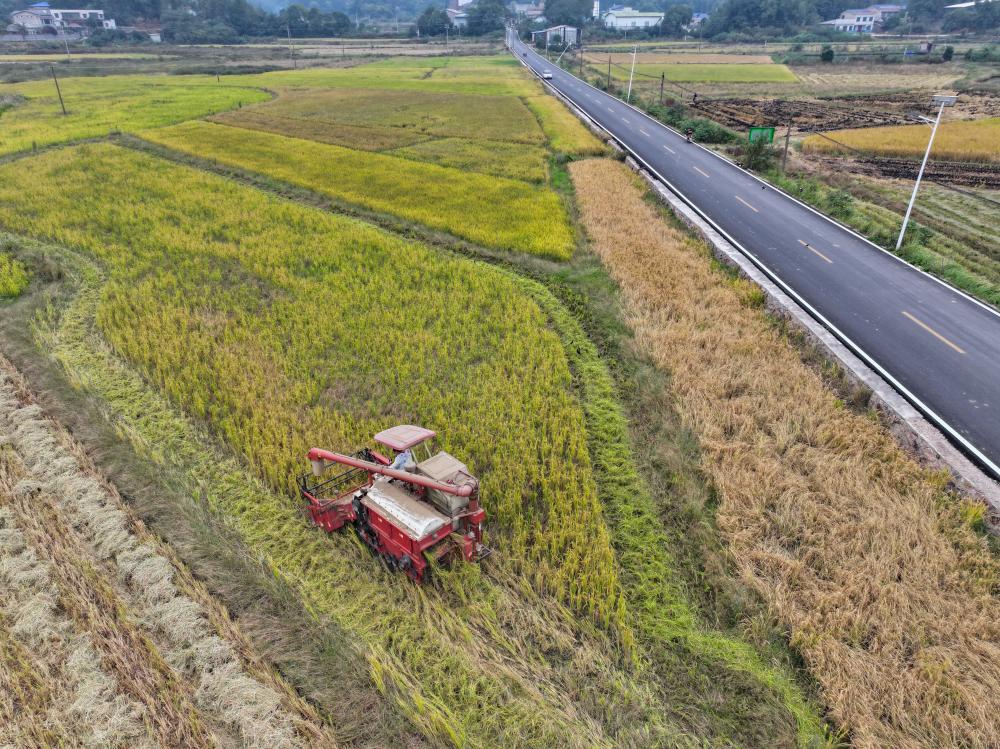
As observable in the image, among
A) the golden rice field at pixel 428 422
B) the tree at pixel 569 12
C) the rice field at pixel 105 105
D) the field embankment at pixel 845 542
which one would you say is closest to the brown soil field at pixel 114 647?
the golden rice field at pixel 428 422

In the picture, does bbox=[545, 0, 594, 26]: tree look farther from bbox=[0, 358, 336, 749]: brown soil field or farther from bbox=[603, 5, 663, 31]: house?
bbox=[0, 358, 336, 749]: brown soil field

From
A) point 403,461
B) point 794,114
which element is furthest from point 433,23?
point 403,461

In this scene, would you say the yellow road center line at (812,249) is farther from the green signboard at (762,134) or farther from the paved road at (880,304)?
the green signboard at (762,134)

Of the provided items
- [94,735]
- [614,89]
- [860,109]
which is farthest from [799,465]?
[614,89]

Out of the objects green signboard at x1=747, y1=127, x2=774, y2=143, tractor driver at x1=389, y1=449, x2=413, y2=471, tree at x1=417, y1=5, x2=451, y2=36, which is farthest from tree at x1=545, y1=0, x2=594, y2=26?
tractor driver at x1=389, y1=449, x2=413, y2=471

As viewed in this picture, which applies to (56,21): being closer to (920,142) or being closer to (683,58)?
(683,58)

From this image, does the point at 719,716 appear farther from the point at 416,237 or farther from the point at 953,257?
the point at 953,257

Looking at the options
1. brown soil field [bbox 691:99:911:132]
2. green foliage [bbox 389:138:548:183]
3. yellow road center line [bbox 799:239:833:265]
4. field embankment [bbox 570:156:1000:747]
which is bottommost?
field embankment [bbox 570:156:1000:747]
